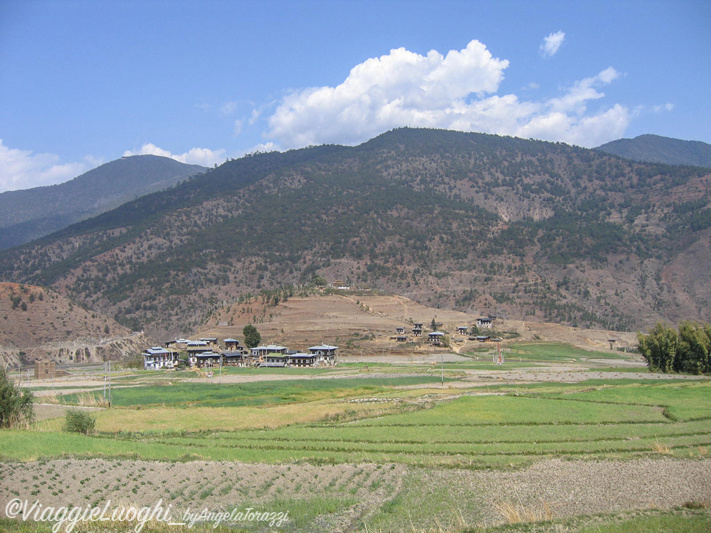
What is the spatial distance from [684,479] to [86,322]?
3981 inches

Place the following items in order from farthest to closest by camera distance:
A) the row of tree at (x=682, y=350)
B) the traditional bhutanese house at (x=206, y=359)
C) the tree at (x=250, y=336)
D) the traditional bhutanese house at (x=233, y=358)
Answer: the tree at (x=250, y=336) → the traditional bhutanese house at (x=233, y=358) → the traditional bhutanese house at (x=206, y=359) → the row of tree at (x=682, y=350)

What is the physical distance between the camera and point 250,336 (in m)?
87.1

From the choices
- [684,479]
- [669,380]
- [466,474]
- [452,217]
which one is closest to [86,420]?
[466,474]

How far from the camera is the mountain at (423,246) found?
128500mm

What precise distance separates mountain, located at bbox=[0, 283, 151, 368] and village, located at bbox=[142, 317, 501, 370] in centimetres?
1248

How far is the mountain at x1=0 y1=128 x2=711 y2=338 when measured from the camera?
128m

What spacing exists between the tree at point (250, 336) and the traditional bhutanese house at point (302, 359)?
961 cm

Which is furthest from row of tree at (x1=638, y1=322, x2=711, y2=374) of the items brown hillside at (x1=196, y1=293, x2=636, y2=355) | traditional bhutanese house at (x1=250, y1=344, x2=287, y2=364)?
traditional bhutanese house at (x1=250, y1=344, x2=287, y2=364)

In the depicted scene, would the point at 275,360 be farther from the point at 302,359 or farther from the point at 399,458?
the point at 399,458

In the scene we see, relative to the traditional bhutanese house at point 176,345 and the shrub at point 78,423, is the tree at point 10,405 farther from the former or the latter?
the traditional bhutanese house at point 176,345

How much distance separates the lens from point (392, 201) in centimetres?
17175

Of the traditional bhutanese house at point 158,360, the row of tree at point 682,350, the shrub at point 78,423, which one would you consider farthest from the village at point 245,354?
the shrub at point 78,423

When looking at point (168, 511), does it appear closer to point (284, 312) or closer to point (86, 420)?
point (86, 420)

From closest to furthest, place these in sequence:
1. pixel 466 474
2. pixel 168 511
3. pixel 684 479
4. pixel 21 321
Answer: pixel 168 511, pixel 684 479, pixel 466 474, pixel 21 321
